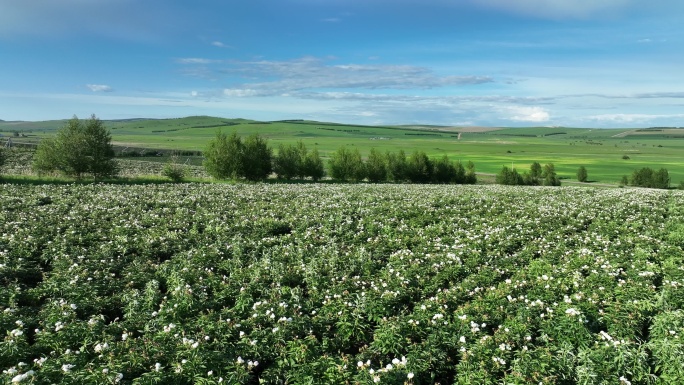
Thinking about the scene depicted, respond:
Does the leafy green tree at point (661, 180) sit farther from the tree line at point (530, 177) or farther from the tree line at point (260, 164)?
the tree line at point (530, 177)

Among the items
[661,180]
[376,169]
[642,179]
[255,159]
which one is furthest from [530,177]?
[255,159]

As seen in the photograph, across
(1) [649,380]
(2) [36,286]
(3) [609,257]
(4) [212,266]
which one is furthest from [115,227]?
(3) [609,257]

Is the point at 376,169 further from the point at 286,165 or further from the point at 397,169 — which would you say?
the point at 286,165

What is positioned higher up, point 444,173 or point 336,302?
point 336,302

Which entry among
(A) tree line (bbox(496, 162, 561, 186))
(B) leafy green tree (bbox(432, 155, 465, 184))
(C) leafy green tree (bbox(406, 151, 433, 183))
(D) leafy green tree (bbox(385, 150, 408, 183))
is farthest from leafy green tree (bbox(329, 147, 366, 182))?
(A) tree line (bbox(496, 162, 561, 186))

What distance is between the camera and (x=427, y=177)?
98.9 metres

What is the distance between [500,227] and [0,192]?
34621mm

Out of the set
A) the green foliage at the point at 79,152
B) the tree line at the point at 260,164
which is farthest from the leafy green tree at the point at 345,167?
the green foliage at the point at 79,152

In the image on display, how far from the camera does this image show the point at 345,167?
293 feet

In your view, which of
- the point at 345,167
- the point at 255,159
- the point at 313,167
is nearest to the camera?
the point at 255,159

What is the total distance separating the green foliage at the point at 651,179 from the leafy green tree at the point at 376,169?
71396 mm

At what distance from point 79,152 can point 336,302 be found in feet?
175

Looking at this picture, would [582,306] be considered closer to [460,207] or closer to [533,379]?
[533,379]

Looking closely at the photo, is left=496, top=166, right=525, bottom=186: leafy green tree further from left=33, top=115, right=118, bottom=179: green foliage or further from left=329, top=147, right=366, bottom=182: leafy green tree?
left=33, top=115, right=118, bottom=179: green foliage
